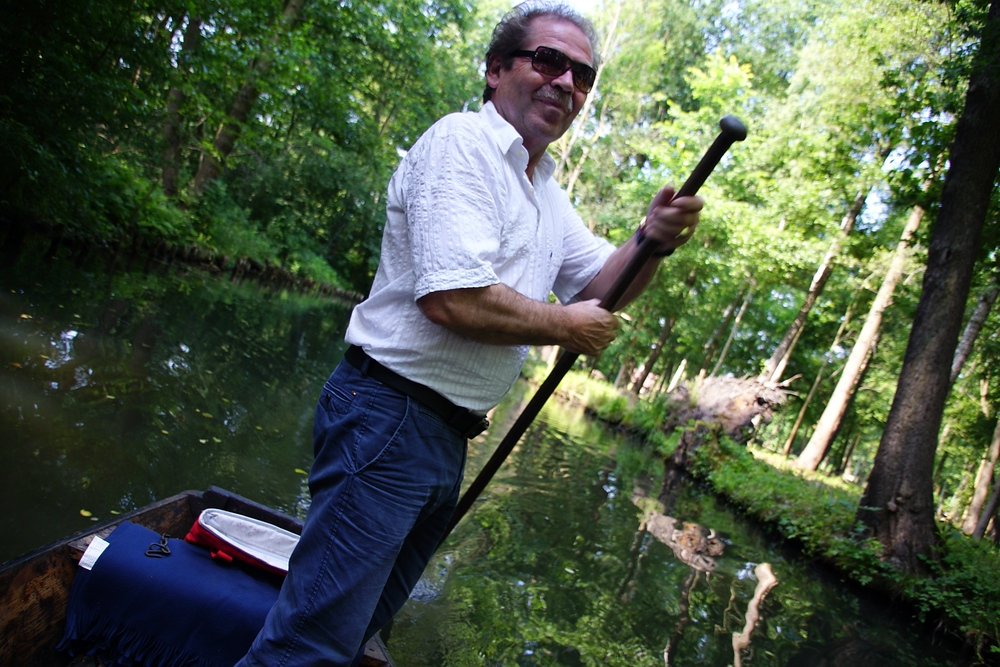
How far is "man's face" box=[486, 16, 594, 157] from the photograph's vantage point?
5.94 feet

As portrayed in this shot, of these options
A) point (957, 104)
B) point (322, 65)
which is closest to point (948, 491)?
point (957, 104)

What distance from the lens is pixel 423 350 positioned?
1602mm

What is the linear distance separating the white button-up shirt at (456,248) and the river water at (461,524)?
6.24 feet

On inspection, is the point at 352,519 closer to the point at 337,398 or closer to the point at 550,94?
the point at 337,398

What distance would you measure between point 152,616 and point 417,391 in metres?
1.26

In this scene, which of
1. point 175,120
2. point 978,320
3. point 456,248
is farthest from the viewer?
point 175,120

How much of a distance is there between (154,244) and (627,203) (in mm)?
16163

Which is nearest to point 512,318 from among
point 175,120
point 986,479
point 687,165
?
point 175,120

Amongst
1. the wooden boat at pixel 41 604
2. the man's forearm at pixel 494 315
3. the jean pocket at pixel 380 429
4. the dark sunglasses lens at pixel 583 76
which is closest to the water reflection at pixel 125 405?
the wooden boat at pixel 41 604

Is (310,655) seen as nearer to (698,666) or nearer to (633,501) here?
(698,666)

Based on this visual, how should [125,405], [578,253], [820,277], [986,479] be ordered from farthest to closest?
[820,277] < [986,479] < [125,405] < [578,253]

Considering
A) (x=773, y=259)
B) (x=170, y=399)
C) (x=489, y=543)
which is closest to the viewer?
(x=489, y=543)

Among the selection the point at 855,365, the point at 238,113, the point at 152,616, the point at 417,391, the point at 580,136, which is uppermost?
the point at 580,136

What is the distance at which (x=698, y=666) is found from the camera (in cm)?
378
